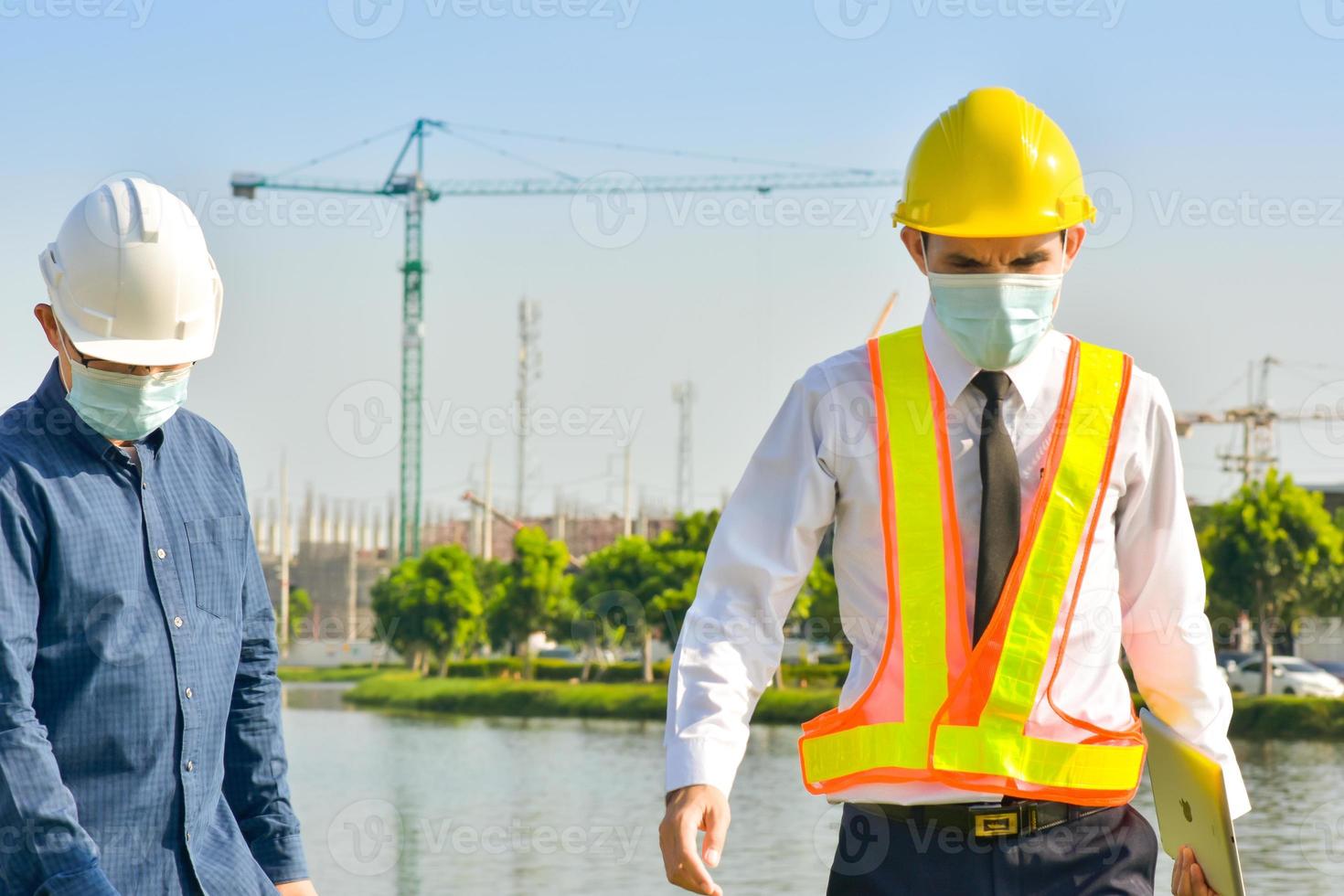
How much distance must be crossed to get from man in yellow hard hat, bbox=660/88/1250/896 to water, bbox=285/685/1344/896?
1658 centimetres

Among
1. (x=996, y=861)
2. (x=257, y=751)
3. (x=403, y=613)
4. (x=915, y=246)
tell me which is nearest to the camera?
(x=996, y=861)

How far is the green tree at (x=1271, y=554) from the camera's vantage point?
1492 inches

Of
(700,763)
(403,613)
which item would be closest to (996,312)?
(700,763)

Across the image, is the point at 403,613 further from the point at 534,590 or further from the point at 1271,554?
the point at 1271,554

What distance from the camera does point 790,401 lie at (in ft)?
9.59

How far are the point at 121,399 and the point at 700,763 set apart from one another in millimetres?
1083

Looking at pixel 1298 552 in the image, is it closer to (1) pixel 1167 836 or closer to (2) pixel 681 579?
Result: (2) pixel 681 579

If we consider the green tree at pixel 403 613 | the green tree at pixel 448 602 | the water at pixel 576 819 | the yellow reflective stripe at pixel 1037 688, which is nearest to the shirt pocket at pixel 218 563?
the yellow reflective stripe at pixel 1037 688

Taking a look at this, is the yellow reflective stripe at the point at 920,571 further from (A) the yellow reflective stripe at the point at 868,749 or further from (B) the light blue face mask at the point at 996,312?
(B) the light blue face mask at the point at 996,312

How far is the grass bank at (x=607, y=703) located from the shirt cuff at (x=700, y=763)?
34100 mm

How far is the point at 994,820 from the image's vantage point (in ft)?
9.07

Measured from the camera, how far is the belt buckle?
2766 mm

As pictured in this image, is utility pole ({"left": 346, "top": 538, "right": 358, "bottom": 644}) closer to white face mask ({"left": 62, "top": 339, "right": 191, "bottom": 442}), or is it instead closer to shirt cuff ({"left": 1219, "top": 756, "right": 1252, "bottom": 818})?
white face mask ({"left": 62, "top": 339, "right": 191, "bottom": 442})

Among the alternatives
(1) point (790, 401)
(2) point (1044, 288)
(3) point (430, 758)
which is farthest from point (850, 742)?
(3) point (430, 758)
